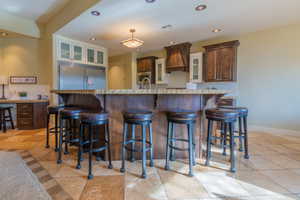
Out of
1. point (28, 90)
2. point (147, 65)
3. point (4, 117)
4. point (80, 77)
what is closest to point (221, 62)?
point (147, 65)

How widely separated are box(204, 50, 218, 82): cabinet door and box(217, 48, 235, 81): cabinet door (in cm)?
11

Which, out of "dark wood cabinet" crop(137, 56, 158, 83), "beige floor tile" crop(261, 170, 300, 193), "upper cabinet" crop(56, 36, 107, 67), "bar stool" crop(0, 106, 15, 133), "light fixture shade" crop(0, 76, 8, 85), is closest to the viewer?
"beige floor tile" crop(261, 170, 300, 193)

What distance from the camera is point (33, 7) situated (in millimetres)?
3771

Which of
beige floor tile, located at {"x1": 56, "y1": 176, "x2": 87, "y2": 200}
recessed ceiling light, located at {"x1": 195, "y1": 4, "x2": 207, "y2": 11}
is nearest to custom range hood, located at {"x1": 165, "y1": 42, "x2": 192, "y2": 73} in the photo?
recessed ceiling light, located at {"x1": 195, "y1": 4, "x2": 207, "y2": 11}

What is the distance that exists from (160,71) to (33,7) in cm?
402

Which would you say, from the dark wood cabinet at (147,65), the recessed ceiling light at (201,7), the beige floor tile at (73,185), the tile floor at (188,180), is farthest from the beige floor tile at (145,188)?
the dark wood cabinet at (147,65)

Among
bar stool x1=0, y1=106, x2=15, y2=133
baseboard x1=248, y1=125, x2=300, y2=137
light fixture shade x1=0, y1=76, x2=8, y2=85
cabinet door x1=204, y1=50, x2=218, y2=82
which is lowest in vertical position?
baseboard x1=248, y1=125, x2=300, y2=137

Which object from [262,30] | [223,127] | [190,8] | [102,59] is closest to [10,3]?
[102,59]

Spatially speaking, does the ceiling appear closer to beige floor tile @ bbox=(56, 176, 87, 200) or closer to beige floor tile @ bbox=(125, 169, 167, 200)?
beige floor tile @ bbox=(56, 176, 87, 200)

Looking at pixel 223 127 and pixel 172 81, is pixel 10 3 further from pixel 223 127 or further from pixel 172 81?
pixel 223 127

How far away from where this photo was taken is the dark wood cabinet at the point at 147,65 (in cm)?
609

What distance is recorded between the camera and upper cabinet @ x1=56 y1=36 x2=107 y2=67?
4.66 m

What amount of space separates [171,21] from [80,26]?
87.0 inches

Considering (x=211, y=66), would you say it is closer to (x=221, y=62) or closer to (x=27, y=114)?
(x=221, y=62)
